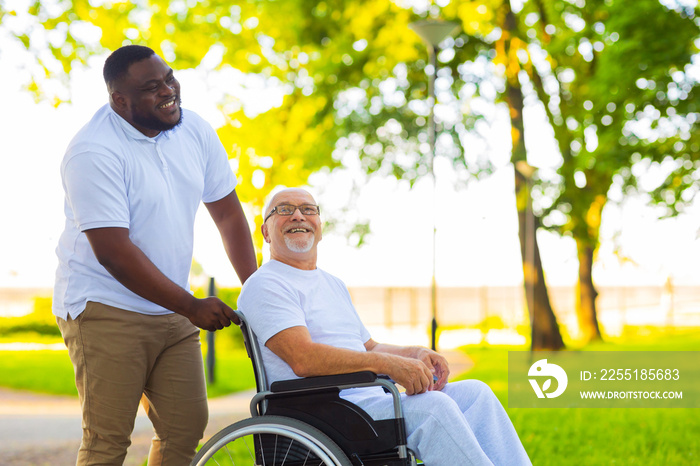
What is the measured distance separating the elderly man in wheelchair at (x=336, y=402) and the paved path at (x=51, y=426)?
115 inches

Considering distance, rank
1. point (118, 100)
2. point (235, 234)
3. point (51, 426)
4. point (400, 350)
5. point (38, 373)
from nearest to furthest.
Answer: point (118, 100) → point (400, 350) → point (235, 234) → point (51, 426) → point (38, 373)

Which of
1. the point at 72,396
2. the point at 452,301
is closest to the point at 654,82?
the point at 72,396

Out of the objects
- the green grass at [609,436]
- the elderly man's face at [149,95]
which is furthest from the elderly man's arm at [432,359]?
the green grass at [609,436]

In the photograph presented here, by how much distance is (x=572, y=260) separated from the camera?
60.9ft

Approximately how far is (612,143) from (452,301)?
109ft

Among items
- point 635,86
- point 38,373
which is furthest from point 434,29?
point 38,373

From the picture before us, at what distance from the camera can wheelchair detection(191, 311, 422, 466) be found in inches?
106

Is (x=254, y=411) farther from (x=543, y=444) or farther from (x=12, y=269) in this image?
(x=12, y=269)

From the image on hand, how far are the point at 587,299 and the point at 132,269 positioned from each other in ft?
60.3

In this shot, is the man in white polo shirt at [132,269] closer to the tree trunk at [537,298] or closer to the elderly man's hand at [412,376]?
the elderly man's hand at [412,376]

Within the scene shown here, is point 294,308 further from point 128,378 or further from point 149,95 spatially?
point 149,95

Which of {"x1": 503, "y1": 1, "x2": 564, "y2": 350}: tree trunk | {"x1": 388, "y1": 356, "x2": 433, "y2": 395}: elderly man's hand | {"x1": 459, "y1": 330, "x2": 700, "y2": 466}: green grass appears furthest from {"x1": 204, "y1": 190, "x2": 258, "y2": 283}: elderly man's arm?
{"x1": 503, "y1": 1, "x2": 564, "y2": 350}: tree trunk

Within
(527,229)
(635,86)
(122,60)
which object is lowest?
(122,60)

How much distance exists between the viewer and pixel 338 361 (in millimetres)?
2838
